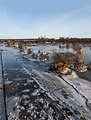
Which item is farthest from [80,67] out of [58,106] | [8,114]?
[8,114]

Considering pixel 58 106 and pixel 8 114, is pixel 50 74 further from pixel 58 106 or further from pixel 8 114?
pixel 8 114

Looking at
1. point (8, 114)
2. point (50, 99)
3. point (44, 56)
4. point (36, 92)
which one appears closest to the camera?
point (8, 114)

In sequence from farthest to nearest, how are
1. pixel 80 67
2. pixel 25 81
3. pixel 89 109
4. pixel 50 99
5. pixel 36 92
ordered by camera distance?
1. pixel 80 67
2. pixel 25 81
3. pixel 36 92
4. pixel 50 99
5. pixel 89 109

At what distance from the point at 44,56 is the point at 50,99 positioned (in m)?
17.8

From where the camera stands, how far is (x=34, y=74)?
67.3 ft

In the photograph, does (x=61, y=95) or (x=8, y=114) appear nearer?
(x=8, y=114)

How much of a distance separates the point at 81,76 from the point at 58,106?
8137 mm

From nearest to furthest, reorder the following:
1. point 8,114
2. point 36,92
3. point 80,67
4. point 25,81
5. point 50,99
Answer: point 8,114 < point 50,99 < point 36,92 < point 25,81 < point 80,67

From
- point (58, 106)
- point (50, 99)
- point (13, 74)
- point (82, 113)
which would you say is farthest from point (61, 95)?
point (13, 74)

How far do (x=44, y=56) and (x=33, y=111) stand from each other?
64.6 feet

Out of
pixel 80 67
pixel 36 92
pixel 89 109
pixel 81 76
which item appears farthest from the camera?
pixel 80 67

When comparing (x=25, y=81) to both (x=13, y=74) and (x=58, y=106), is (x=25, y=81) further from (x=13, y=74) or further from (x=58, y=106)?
(x=58, y=106)

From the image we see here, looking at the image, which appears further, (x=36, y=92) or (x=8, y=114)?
(x=36, y=92)

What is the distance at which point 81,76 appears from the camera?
64.5 feet
